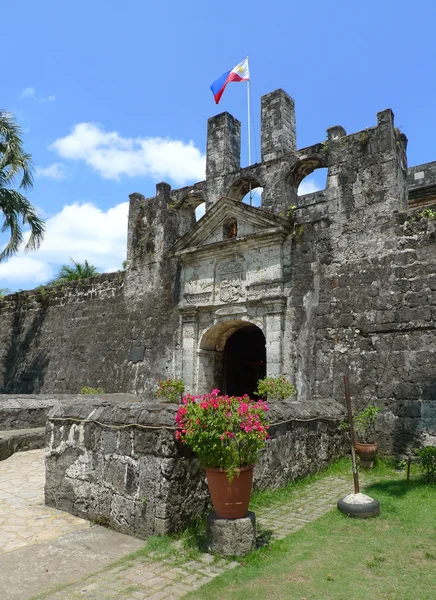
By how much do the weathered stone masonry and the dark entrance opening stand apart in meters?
0.31

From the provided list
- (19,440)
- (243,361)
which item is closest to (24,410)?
(19,440)

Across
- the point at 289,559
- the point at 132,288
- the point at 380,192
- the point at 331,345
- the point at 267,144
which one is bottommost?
the point at 289,559

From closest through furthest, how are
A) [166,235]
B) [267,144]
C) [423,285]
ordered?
[423,285] → [267,144] → [166,235]

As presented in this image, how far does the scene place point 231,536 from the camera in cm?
392

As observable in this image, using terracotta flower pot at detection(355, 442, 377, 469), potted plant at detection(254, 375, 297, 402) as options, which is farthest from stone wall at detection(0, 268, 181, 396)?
terracotta flower pot at detection(355, 442, 377, 469)

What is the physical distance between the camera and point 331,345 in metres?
8.91

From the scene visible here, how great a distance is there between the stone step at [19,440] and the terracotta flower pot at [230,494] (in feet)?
17.8

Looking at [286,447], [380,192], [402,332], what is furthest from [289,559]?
[380,192]

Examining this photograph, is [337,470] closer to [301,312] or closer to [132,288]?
[301,312]

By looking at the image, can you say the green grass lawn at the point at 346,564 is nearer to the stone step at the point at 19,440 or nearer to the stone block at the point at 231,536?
the stone block at the point at 231,536

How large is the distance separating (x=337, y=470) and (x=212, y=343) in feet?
15.5

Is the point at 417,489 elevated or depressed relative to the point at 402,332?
depressed

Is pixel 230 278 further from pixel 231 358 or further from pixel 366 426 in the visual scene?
pixel 366 426

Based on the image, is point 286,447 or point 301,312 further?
point 301,312
